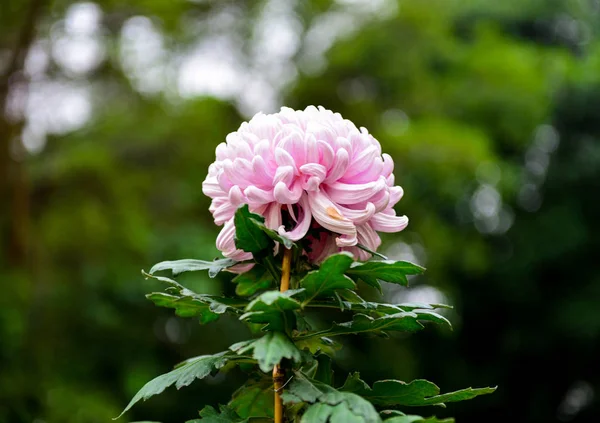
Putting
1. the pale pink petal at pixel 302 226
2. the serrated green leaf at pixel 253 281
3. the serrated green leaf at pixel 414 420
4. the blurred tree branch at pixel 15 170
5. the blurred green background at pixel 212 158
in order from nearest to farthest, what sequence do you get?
the serrated green leaf at pixel 414 420 → the pale pink petal at pixel 302 226 → the serrated green leaf at pixel 253 281 → the blurred tree branch at pixel 15 170 → the blurred green background at pixel 212 158

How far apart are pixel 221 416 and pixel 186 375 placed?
0.06 meters

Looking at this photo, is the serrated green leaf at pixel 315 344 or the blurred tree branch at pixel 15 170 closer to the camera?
the serrated green leaf at pixel 315 344

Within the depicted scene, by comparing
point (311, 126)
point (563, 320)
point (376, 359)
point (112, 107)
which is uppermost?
point (311, 126)

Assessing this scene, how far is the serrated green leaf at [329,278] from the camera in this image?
792mm

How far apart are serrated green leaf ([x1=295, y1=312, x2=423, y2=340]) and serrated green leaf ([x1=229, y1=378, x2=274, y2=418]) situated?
9 cm

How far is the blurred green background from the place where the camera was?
21.7 ft

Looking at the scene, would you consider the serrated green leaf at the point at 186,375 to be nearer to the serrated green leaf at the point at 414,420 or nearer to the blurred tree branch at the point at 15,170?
the serrated green leaf at the point at 414,420

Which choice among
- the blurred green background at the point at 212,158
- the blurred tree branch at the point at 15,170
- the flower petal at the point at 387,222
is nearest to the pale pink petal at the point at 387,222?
the flower petal at the point at 387,222

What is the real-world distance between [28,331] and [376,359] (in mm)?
Answer: 3617

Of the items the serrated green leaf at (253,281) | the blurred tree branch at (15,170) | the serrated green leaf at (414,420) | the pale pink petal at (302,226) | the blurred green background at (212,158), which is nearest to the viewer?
the serrated green leaf at (414,420)

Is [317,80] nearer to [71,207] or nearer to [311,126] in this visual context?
[71,207]

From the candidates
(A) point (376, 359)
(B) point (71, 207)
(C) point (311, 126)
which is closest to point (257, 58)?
(B) point (71, 207)

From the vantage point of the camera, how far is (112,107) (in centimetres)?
825

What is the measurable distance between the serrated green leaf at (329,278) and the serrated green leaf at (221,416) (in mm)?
160
